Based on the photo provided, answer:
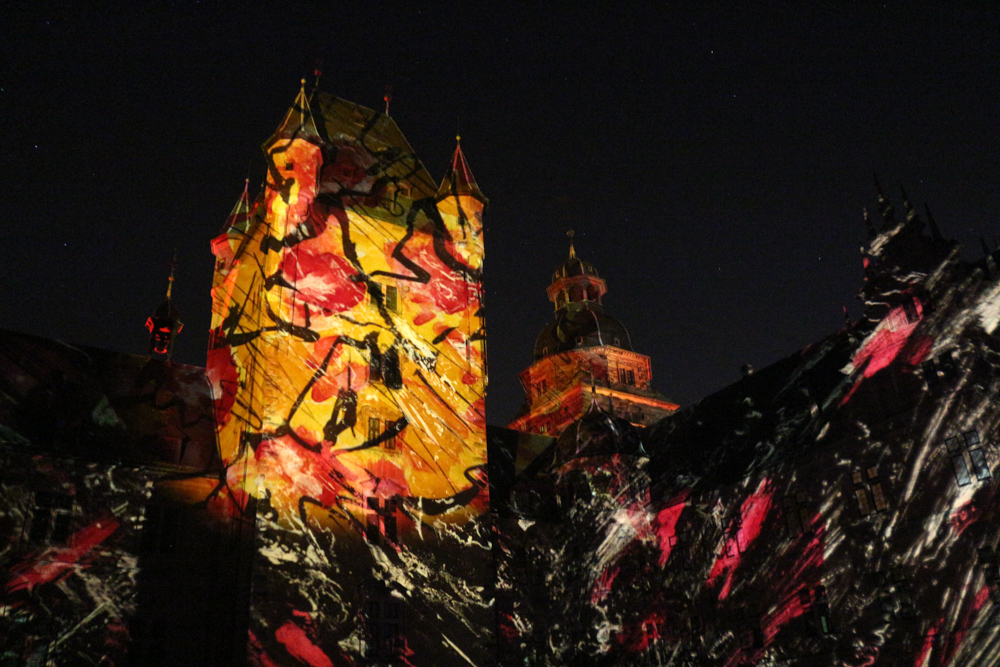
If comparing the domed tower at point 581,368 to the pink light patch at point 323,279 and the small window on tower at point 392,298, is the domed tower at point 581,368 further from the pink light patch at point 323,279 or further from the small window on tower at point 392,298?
the pink light patch at point 323,279

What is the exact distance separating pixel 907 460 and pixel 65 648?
25.0m

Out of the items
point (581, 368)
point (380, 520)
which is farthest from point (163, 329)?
point (581, 368)

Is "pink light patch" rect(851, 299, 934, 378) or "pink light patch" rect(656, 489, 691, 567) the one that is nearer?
"pink light patch" rect(851, 299, 934, 378)

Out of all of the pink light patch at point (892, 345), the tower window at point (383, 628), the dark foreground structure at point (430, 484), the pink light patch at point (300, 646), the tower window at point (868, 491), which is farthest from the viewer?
the pink light patch at point (892, 345)

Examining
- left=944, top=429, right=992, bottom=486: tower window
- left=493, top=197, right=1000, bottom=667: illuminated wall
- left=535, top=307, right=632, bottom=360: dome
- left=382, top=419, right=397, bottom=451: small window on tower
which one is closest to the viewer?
left=944, top=429, right=992, bottom=486: tower window

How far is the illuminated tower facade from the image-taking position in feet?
93.4

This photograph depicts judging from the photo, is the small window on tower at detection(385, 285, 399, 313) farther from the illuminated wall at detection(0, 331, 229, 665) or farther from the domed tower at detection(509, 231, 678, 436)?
the domed tower at detection(509, 231, 678, 436)

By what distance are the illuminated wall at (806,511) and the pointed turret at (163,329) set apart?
16030mm

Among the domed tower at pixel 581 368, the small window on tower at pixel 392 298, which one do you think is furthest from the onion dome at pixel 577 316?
the small window on tower at pixel 392 298

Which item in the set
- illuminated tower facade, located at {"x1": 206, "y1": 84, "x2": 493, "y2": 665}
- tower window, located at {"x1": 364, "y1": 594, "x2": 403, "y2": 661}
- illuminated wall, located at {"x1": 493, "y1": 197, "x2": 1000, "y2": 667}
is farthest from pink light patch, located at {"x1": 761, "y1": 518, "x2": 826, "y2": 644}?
tower window, located at {"x1": 364, "y1": 594, "x2": 403, "y2": 661}

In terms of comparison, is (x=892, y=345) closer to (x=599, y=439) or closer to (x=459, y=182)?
(x=599, y=439)

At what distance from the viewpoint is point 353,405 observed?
31359 millimetres

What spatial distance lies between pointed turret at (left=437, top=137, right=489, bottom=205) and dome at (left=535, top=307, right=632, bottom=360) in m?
22.7

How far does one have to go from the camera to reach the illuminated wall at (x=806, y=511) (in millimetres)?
26219
